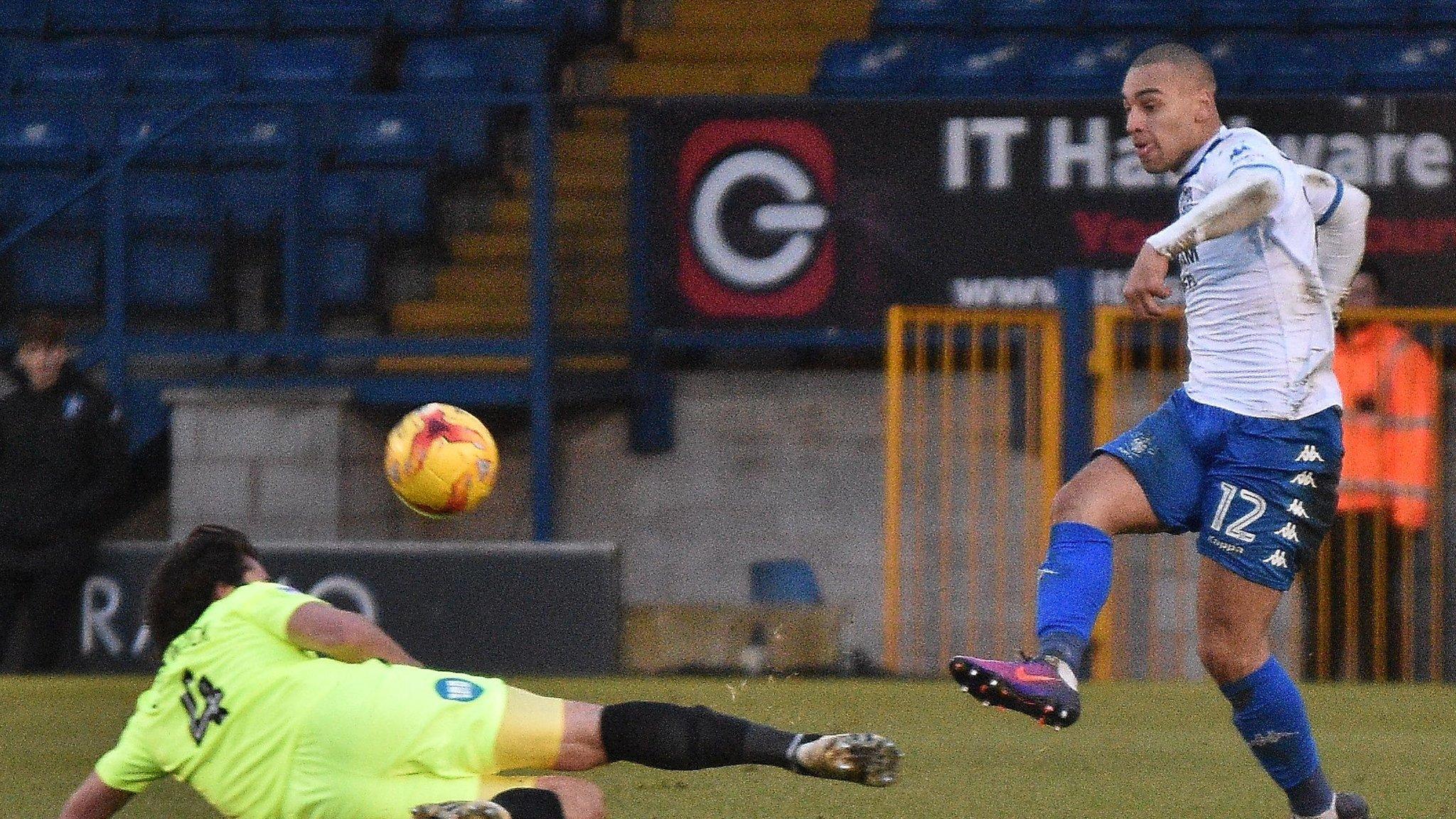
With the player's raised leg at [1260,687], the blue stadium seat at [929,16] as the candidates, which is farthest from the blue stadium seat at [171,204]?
the player's raised leg at [1260,687]

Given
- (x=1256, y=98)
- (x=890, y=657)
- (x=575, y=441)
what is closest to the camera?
(x=890, y=657)

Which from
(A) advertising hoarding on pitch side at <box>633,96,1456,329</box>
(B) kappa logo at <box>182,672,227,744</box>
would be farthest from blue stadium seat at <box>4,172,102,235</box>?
(B) kappa logo at <box>182,672,227,744</box>

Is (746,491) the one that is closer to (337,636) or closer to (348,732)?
(337,636)

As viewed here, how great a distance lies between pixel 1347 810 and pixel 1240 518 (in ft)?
2.89

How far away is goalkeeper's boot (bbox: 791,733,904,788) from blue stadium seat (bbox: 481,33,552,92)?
8250 mm

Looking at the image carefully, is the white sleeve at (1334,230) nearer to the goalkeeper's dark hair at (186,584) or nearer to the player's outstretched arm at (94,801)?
the goalkeeper's dark hair at (186,584)

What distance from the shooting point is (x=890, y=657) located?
9.60 m

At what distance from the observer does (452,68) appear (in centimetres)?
1257

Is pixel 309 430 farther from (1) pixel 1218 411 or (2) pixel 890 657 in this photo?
(1) pixel 1218 411

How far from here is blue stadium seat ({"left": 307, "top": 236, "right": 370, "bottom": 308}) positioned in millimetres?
11297

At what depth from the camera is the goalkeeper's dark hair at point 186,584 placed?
5.07 meters

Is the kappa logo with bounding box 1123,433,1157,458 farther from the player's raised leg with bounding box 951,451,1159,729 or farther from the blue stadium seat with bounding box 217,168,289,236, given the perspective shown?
the blue stadium seat with bounding box 217,168,289,236

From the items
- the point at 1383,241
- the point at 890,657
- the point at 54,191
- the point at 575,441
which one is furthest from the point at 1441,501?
the point at 54,191

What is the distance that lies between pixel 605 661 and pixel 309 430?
2.18 m
